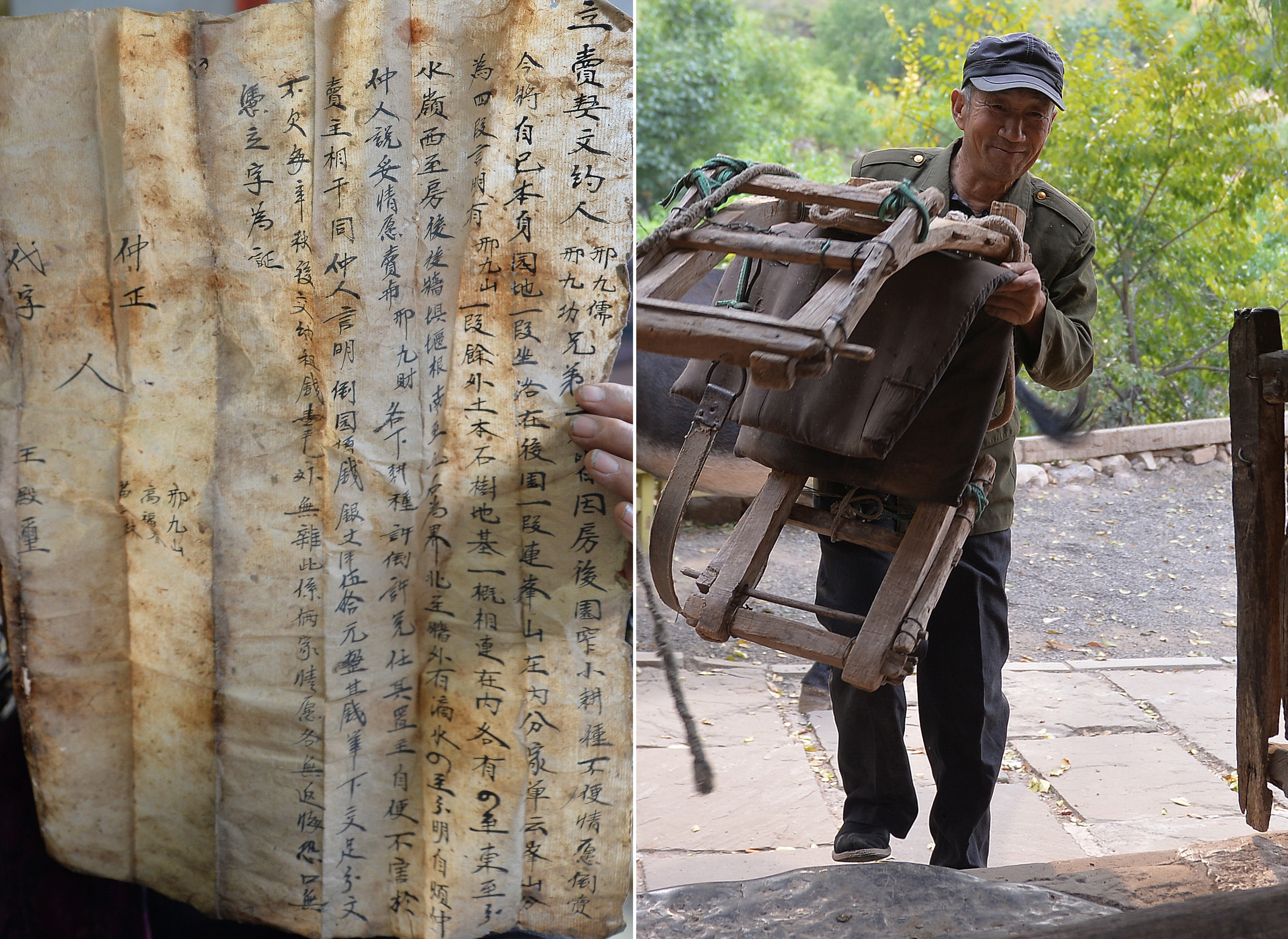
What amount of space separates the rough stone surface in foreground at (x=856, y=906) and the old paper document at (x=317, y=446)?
613 millimetres

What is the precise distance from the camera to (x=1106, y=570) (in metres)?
Answer: 3.11

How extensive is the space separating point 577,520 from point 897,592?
621 millimetres

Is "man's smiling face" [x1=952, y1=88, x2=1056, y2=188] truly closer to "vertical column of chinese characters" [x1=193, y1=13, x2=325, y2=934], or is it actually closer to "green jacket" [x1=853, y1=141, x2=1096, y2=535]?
"green jacket" [x1=853, y1=141, x2=1096, y2=535]

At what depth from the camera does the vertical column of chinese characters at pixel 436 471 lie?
1.73 ft

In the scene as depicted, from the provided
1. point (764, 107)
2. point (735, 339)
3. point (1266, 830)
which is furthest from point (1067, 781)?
point (764, 107)

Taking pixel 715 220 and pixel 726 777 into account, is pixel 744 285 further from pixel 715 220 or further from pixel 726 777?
pixel 726 777

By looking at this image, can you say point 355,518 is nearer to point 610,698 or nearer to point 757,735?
point 610,698

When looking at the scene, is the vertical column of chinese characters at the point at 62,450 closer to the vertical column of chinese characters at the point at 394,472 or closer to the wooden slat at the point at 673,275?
the vertical column of chinese characters at the point at 394,472

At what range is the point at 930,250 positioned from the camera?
882 millimetres

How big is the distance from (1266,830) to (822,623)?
730 millimetres

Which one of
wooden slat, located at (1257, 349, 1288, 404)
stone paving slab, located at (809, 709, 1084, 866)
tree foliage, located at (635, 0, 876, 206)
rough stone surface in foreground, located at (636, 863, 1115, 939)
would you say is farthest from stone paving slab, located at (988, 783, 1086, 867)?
tree foliage, located at (635, 0, 876, 206)

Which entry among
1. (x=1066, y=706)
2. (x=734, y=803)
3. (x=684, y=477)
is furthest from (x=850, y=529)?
(x=1066, y=706)

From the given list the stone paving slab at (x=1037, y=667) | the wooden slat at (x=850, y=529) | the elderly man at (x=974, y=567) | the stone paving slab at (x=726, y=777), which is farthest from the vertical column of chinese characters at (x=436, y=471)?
the stone paving slab at (x=1037, y=667)

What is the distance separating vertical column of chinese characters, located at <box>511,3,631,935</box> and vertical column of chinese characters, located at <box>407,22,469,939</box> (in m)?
0.04
